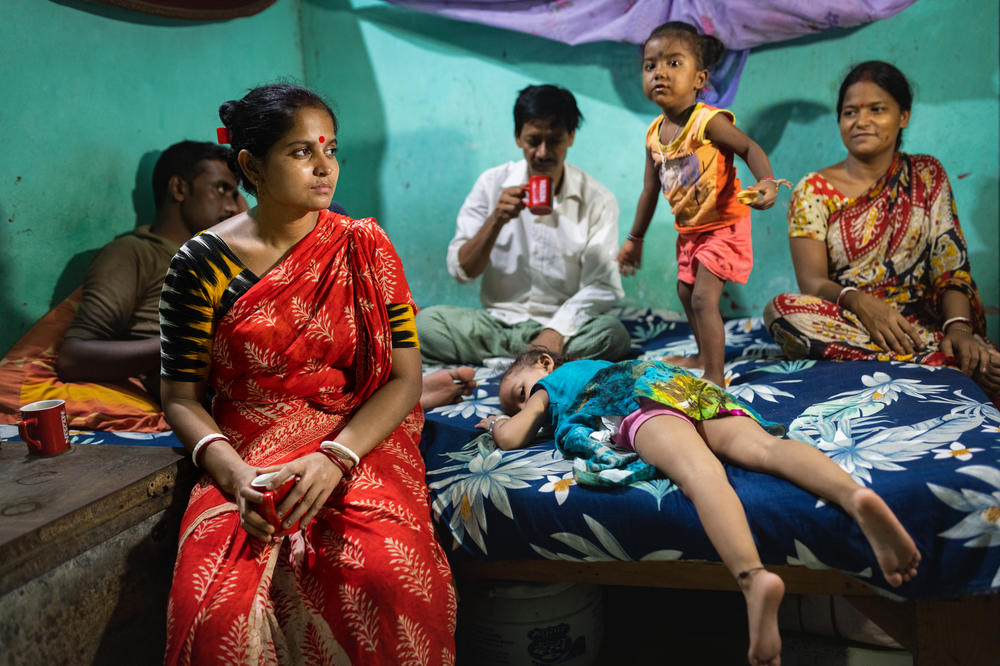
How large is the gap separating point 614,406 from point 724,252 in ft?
2.93

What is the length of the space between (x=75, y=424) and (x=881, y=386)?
2367 mm

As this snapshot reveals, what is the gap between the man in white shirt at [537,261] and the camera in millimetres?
2930

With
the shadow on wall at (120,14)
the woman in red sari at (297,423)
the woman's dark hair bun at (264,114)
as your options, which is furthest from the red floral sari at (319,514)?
the shadow on wall at (120,14)

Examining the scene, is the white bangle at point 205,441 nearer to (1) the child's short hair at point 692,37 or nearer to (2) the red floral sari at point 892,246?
(1) the child's short hair at point 692,37

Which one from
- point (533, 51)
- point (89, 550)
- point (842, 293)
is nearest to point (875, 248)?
point (842, 293)

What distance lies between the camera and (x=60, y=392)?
2283mm

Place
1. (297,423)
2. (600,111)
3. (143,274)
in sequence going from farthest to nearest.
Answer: (600,111) → (143,274) → (297,423)

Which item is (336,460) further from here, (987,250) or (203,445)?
(987,250)

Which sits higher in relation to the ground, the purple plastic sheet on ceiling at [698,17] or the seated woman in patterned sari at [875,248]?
the purple plastic sheet on ceiling at [698,17]

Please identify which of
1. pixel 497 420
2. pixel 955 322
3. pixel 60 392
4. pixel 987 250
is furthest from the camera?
pixel 987 250

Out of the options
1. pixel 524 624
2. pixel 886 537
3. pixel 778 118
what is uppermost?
pixel 778 118

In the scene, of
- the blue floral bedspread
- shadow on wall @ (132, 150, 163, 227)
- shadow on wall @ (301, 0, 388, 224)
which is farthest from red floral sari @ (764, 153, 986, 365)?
shadow on wall @ (132, 150, 163, 227)

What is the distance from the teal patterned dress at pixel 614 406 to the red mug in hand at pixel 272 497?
2.01ft

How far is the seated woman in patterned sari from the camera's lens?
245 centimetres
